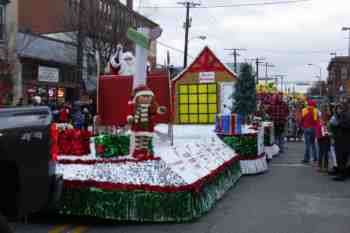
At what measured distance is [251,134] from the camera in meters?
11.1

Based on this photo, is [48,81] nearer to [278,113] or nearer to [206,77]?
[206,77]

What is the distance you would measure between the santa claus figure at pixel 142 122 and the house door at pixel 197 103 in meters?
9.36

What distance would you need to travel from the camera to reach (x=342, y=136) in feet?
34.2

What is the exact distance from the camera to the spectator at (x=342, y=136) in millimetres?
10375

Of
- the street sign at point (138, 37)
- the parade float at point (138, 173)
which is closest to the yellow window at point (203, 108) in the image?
the parade float at point (138, 173)

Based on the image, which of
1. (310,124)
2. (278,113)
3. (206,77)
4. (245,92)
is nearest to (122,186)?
(310,124)

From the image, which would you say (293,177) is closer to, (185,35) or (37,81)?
(37,81)

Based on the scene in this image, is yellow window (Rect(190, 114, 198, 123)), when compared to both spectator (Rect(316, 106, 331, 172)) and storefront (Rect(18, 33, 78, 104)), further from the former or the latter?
storefront (Rect(18, 33, 78, 104))

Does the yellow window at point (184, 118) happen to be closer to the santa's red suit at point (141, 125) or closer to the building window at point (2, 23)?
the santa's red suit at point (141, 125)

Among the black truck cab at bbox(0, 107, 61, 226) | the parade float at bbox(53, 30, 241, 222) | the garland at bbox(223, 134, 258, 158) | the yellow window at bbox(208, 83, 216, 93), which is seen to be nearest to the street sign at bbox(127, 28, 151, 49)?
the parade float at bbox(53, 30, 241, 222)

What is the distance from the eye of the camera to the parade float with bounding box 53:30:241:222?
20.4ft

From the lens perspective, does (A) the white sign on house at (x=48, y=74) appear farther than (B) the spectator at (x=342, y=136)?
Yes

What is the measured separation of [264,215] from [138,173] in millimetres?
1963

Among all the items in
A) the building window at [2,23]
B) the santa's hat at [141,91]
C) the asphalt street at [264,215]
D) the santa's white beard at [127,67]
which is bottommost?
the asphalt street at [264,215]
